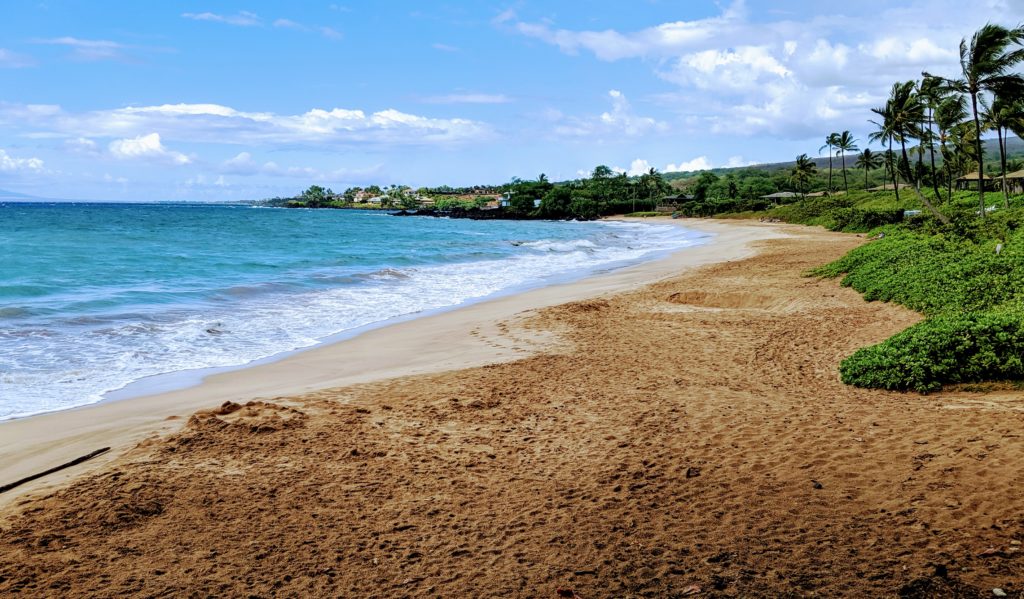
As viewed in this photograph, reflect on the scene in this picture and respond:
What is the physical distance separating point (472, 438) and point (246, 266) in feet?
77.5

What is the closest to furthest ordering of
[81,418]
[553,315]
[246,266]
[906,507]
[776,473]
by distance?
[906,507] < [776,473] < [81,418] < [553,315] < [246,266]

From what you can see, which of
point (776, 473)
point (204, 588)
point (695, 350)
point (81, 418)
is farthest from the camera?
point (695, 350)

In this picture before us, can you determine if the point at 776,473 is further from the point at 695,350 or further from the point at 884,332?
the point at 884,332

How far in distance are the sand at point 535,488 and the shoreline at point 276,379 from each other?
2.5 inches

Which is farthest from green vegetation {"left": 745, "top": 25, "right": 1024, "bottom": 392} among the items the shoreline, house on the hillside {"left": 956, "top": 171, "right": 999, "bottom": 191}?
house on the hillside {"left": 956, "top": 171, "right": 999, "bottom": 191}

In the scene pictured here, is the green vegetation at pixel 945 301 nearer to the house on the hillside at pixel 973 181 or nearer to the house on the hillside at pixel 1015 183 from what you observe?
the house on the hillside at pixel 1015 183

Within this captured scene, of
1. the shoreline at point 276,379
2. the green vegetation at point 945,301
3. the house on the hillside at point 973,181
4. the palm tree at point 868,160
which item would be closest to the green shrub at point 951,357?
the green vegetation at point 945,301

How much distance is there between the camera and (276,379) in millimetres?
9570

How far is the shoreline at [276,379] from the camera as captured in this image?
21.4ft

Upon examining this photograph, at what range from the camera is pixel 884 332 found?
35.0 feet

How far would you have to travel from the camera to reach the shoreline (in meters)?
6.53

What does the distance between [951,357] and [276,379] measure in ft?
28.1

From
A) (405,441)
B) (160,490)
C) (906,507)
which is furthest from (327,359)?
(906,507)

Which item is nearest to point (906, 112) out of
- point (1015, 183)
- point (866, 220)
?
point (866, 220)
